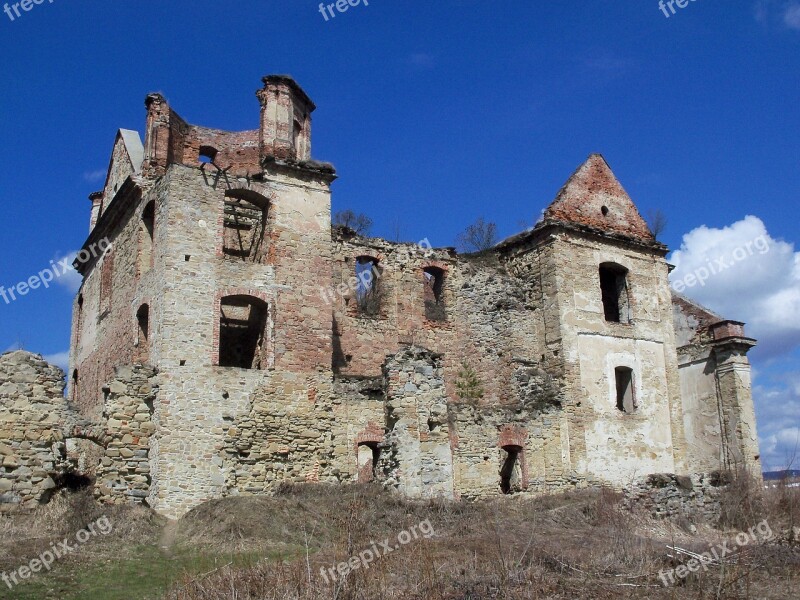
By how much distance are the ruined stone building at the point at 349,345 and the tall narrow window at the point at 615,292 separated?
70mm

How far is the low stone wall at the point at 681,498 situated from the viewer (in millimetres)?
16547

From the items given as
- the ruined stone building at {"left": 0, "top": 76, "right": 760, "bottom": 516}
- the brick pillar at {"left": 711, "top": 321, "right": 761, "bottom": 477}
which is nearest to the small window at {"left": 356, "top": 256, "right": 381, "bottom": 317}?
the ruined stone building at {"left": 0, "top": 76, "right": 760, "bottom": 516}

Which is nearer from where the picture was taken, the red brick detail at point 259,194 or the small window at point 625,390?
the red brick detail at point 259,194

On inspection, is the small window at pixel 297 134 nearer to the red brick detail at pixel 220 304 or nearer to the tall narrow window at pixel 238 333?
the tall narrow window at pixel 238 333

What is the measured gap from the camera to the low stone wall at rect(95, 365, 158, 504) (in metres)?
14.5

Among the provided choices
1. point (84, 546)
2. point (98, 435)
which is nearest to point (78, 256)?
point (98, 435)

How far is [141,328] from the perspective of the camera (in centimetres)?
1772

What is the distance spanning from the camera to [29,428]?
14.6 metres

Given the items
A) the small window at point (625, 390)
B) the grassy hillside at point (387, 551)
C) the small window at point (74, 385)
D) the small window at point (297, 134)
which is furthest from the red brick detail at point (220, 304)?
the small window at point (625, 390)

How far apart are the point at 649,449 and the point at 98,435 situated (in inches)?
539

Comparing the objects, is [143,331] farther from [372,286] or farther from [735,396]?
[735,396]

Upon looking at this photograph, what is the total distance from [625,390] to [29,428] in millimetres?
14779

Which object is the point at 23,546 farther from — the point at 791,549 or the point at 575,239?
the point at 575,239

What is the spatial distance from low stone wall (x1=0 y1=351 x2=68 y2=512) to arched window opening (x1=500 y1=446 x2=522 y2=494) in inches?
385
